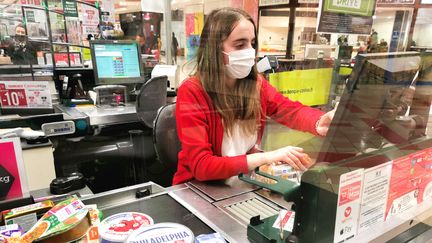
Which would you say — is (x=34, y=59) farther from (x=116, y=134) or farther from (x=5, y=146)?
(x=5, y=146)

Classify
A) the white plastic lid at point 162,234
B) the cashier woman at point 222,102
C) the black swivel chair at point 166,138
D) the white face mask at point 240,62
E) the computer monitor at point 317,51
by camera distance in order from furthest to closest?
the computer monitor at point 317,51 < the black swivel chair at point 166,138 < the white face mask at point 240,62 < the cashier woman at point 222,102 < the white plastic lid at point 162,234

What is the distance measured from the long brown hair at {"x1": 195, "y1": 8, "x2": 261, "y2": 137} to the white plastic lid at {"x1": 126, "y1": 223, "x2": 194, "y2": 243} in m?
0.70

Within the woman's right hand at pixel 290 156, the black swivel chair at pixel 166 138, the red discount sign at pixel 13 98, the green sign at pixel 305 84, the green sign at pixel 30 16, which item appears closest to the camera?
the woman's right hand at pixel 290 156

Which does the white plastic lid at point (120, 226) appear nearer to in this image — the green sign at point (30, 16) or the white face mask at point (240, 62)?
the white face mask at point (240, 62)

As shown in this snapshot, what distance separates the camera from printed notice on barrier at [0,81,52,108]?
1924mm

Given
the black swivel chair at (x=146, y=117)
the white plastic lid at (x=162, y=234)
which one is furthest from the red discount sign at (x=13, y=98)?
the white plastic lid at (x=162, y=234)

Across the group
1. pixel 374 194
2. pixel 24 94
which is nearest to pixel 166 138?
pixel 374 194

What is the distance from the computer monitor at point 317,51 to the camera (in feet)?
7.09

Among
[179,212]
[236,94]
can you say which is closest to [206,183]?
[179,212]

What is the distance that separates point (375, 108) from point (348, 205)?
19cm

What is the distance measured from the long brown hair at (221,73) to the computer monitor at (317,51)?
42.7 inches

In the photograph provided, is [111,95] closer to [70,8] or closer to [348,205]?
[70,8]

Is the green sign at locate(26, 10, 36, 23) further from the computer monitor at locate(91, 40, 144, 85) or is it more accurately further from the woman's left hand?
the woman's left hand

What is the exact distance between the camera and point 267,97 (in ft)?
4.70
